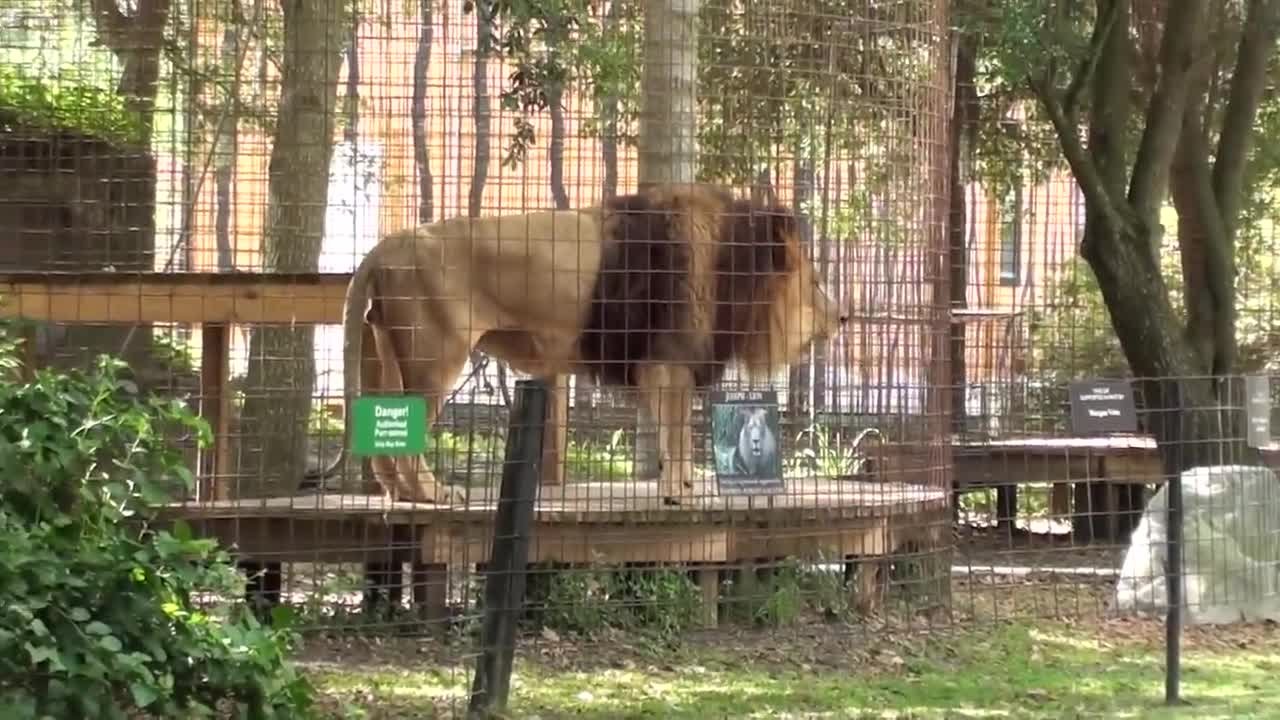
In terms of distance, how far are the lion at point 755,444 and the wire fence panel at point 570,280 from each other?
17mm

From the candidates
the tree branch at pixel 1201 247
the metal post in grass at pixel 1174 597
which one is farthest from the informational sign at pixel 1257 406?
the tree branch at pixel 1201 247

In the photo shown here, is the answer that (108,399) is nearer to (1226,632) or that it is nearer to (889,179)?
(889,179)

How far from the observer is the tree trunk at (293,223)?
7980 mm

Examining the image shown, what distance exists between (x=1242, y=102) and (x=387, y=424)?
6.52 meters

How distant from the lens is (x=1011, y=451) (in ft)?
39.7

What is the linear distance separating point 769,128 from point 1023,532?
199 inches

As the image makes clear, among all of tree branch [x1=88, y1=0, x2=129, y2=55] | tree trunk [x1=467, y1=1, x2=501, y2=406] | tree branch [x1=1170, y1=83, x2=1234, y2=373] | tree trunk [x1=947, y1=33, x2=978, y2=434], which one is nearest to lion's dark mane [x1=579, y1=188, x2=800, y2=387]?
tree trunk [x1=467, y1=1, x2=501, y2=406]

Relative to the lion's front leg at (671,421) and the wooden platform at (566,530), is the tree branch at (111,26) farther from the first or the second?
the lion's front leg at (671,421)

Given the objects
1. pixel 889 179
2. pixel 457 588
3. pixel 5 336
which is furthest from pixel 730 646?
pixel 5 336

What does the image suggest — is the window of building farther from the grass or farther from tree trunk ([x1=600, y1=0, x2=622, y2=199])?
the grass

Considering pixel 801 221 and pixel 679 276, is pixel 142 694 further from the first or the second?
pixel 801 221

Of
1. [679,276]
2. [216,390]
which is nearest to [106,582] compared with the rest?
[216,390]

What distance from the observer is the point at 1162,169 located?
10562 millimetres

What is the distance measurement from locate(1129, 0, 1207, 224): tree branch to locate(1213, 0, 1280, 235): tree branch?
12.0 inches
